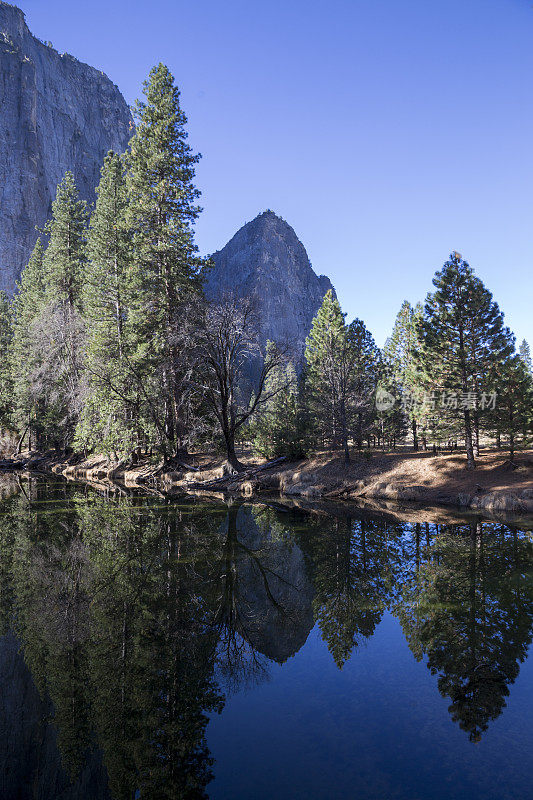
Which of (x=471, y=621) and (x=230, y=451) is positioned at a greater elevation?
(x=230, y=451)

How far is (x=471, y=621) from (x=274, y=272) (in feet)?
551

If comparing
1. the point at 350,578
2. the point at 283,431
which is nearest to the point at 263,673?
the point at 350,578

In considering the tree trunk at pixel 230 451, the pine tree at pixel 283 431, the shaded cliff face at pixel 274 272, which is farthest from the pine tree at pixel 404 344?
the shaded cliff face at pixel 274 272

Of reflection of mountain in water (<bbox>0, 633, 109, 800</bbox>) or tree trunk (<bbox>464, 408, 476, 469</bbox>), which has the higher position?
tree trunk (<bbox>464, 408, 476, 469</bbox>)

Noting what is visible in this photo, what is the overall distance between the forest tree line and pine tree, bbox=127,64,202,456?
73 millimetres

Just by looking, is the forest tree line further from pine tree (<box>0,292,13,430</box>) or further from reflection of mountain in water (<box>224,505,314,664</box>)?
reflection of mountain in water (<box>224,505,314,664</box>)

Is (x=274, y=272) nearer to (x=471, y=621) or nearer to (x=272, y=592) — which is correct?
(x=272, y=592)

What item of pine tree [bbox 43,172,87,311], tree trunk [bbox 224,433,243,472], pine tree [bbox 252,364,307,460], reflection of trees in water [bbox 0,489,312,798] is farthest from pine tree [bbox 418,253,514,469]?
pine tree [bbox 43,172,87,311]

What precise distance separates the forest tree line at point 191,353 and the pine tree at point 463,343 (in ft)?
0.21

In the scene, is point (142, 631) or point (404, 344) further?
point (404, 344)

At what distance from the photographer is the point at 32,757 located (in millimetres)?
3646

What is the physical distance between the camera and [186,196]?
Answer: 25.3m

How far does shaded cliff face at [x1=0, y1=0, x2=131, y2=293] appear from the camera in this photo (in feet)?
261

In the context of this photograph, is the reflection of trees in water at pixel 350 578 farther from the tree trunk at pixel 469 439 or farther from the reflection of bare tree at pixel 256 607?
the tree trunk at pixel 469 439
